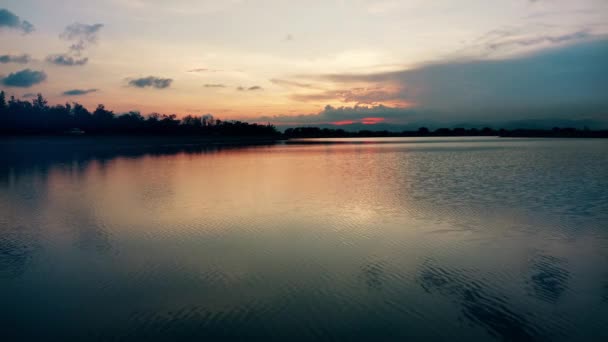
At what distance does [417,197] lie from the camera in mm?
16469

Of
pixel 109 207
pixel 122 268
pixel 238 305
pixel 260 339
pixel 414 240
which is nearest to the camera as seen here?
pixel 260 339

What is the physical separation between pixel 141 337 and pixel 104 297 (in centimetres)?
170

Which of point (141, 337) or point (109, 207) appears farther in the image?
point (109, 207)

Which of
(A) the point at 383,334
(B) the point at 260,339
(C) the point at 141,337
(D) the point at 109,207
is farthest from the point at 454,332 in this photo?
(D) the point at 109,207

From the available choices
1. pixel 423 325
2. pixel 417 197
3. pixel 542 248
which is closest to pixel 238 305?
pixel 423 325

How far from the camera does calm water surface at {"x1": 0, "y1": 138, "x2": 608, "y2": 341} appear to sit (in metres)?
5.64

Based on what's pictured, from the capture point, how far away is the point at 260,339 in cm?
520

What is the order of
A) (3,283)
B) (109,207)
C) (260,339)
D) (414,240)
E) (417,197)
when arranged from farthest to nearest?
(417,197) < (109,207) < (414,240) < (3,283) < (260,339)

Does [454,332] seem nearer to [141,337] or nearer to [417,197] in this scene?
[141,337]

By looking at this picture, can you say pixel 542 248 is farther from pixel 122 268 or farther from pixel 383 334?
pixel 122 268

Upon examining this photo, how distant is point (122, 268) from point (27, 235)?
15.0 ft

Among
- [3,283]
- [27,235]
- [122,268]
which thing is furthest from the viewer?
[27,235]

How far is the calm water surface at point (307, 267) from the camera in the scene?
5.64 metres

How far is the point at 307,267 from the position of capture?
26.2 ft
